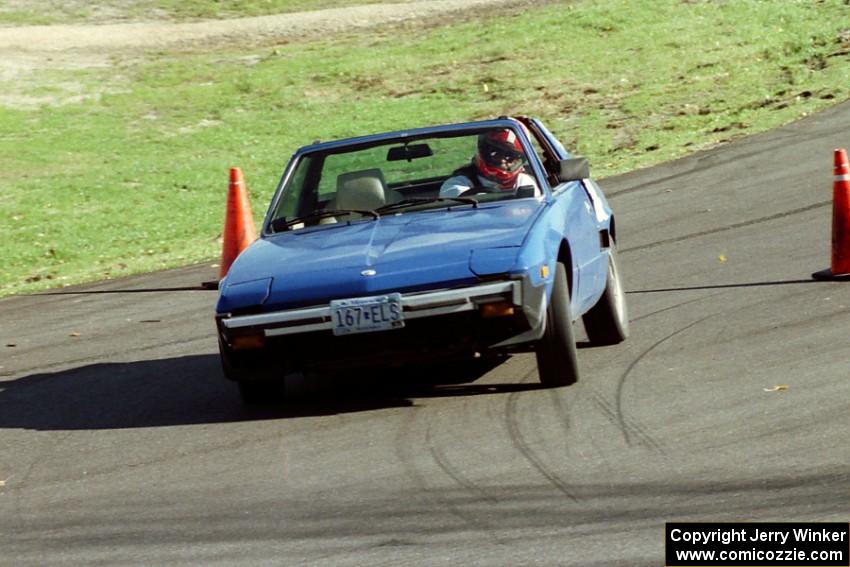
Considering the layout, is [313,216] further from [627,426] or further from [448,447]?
[627,426]

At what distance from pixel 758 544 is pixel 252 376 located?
3.28 m

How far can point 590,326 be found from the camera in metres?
9.30

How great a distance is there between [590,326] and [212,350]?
104 inches

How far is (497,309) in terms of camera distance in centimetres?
746

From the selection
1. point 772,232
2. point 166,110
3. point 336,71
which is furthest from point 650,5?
point 772,232

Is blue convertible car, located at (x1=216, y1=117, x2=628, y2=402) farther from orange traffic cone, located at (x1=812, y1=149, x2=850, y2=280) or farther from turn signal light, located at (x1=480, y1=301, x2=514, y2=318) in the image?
orange traffic cone, located at (x1=812, y1=149, x2=850, y2=280)

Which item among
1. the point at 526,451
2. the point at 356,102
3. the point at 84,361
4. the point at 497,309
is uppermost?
the point at 497,309

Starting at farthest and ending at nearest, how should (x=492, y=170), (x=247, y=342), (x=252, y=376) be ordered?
(x=492, y=170) → (x=252, y=376) → (x=247, y=342)

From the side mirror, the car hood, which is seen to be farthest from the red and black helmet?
the car hood

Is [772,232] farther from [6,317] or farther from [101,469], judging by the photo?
[101,469]

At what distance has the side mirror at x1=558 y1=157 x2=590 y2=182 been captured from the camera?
8.88m

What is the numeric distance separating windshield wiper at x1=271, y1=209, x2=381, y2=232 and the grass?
254 inches

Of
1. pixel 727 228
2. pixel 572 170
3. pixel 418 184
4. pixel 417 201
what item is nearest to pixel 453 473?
pixel 417 201

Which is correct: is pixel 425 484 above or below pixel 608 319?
above
